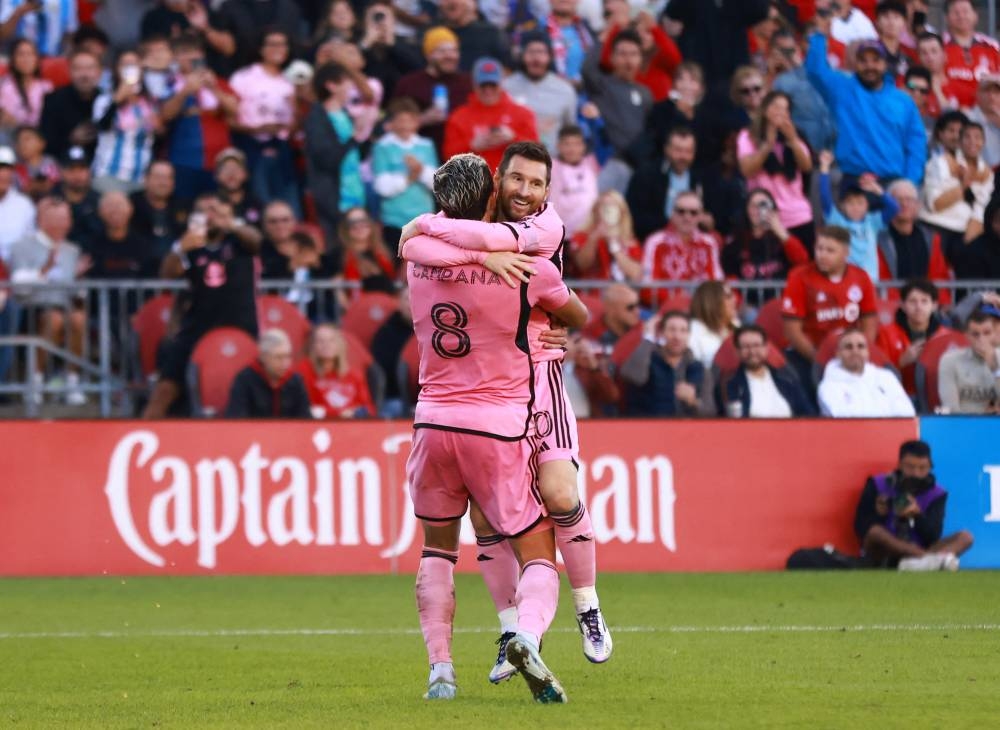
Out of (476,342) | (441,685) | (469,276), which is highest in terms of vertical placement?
(469,276)

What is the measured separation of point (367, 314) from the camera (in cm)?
1650

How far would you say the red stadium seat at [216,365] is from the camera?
15.8 m

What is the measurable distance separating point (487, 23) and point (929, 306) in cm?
533

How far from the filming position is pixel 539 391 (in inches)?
305

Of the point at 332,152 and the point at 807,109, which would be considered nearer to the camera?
the point at 332,152

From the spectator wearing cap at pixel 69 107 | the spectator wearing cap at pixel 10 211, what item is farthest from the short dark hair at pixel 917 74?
the spectator wearing cap at pixel 10 211

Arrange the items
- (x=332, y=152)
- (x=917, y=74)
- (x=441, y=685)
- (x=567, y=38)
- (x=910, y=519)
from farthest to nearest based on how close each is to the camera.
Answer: (x=917, y=74)
(x=567, y=38)
(x=332, y=152)
(x=910, y=519)
(x=441, y=685)

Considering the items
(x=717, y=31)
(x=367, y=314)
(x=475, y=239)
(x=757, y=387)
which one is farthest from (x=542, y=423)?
(x=717, y=31)

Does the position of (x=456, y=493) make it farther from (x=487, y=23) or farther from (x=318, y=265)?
(x=487, y=23)

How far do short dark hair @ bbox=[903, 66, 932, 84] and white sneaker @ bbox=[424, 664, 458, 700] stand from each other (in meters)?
13.6

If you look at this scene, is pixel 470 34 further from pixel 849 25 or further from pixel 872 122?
pixel 849 25

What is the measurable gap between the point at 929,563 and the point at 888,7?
792 centimetres

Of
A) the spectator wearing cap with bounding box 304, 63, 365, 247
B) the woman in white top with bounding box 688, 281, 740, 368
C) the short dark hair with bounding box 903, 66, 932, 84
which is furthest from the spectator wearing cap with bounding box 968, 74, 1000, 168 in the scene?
the spectator wearing cap with bounding box 304, 63, 365, 247

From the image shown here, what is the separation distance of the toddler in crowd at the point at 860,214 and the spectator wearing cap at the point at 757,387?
2489 millimetres
